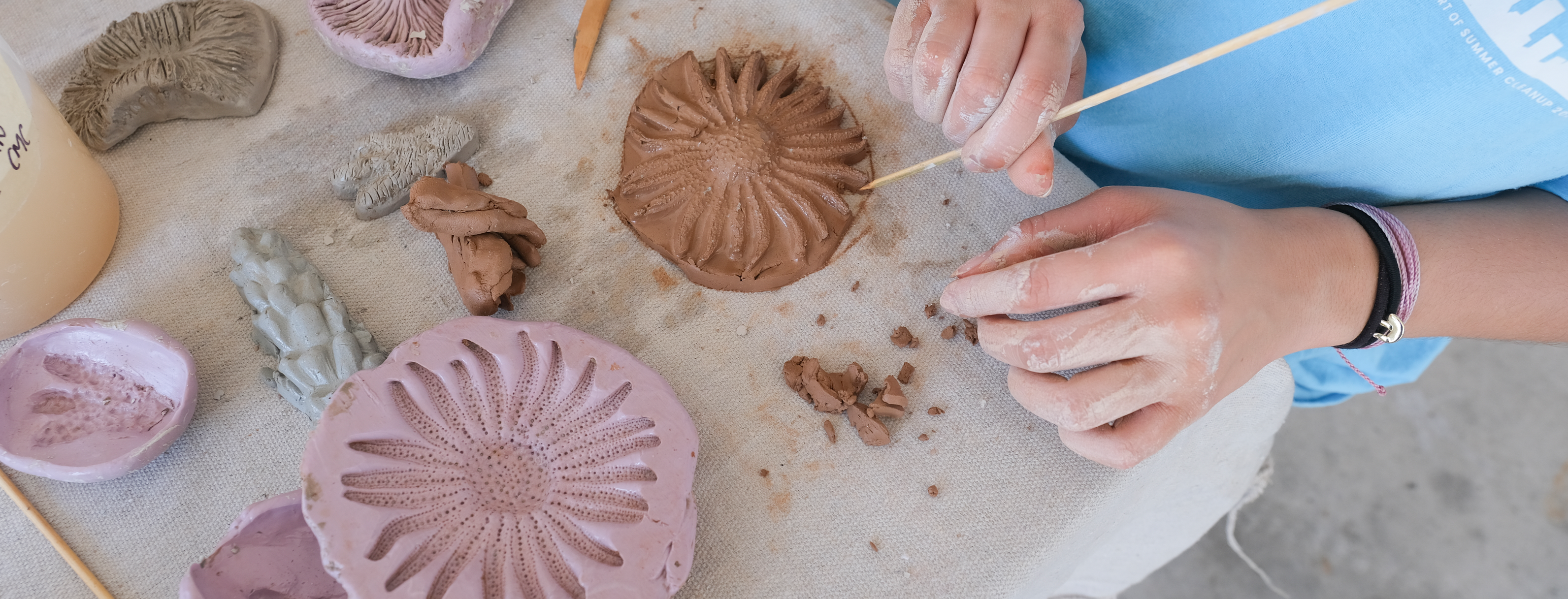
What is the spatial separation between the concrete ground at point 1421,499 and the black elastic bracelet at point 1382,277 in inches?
78.1

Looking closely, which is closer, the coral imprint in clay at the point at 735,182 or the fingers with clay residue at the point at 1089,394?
the fingers with clay residue at the point at 1089,394

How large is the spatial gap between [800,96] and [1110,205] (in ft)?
2.50

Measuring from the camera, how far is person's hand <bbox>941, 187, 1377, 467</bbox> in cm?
137

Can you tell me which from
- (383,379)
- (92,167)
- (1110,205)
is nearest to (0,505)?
(92,167)

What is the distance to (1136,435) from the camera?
149 cm

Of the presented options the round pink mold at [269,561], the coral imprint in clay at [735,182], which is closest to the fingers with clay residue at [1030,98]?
the coral imprint in clay at [735,182]

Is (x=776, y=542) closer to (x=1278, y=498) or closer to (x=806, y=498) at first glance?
(x=806, y=498)

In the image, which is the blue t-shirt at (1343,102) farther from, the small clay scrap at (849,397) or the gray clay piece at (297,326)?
the gray clay piece at (297,326)

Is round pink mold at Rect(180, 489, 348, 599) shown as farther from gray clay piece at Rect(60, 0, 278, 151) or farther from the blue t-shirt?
the blue t-shirt

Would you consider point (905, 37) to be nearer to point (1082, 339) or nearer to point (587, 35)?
point (1082, 339)

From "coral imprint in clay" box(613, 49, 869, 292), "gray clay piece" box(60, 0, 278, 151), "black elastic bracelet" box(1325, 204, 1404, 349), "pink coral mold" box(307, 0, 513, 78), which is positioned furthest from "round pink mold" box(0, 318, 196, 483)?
"black elastic bracelet" box(1325, 204, 1404, 349)

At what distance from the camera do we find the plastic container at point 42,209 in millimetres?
1398

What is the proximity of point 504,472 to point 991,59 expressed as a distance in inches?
44.9

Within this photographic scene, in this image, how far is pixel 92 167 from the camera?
1666 millimetres
